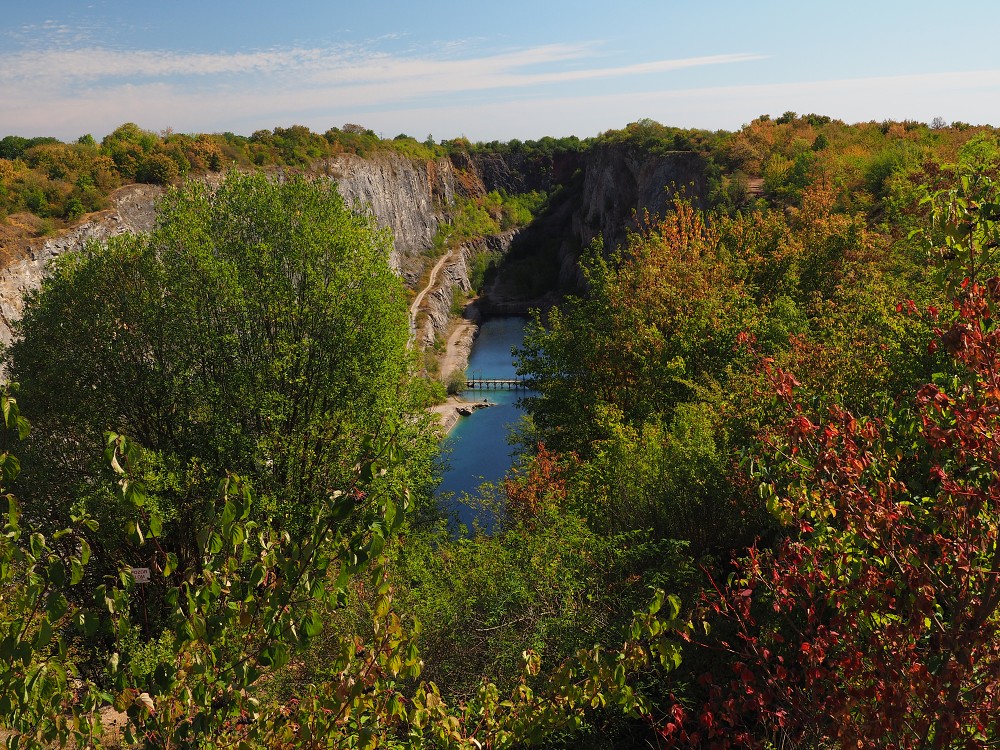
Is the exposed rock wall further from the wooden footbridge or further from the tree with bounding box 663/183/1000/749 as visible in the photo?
the tree with bounding box 663/183/1000/749

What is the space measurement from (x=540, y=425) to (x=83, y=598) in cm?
1670

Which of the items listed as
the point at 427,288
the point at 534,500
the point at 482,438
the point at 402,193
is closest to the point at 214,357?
the point at 534,500

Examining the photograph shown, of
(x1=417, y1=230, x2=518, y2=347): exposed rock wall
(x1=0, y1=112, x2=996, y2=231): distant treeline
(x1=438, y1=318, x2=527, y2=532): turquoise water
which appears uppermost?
(x1=0, y1=112, x2=996, y2=231): distant treeline

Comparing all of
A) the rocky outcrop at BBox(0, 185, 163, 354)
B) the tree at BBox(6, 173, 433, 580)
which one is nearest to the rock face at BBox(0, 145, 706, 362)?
the rocky outcrop at BBox(0, 185, 163, 354)

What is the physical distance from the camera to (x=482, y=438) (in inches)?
2443

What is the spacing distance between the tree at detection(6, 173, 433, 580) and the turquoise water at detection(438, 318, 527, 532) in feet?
35.5

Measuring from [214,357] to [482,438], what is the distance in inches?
1683

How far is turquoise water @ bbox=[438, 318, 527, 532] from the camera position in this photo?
145 feet

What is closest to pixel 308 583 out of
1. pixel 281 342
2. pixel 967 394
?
pixel 967 394

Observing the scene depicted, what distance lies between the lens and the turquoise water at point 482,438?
145ft

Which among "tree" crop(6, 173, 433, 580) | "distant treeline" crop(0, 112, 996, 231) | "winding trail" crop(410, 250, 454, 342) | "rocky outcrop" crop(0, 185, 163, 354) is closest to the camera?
"tree" crop(6, 173, 433, 580)

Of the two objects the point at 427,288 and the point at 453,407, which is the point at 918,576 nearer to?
the point at 453,407

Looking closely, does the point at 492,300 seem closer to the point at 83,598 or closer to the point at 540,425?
the point at 540,425

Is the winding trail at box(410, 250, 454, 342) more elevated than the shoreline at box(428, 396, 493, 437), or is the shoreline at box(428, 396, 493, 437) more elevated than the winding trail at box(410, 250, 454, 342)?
the winding trail at box(410, 250, 454, 342)
